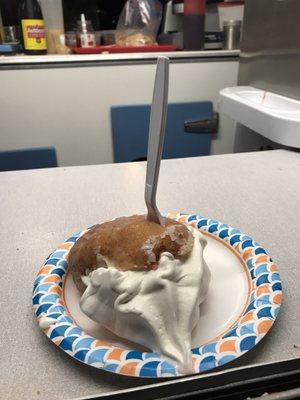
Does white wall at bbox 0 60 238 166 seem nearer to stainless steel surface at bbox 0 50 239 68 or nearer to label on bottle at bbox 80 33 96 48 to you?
stainless steel surface at bbox 0 50 239 68

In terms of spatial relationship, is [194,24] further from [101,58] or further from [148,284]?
[148,284]

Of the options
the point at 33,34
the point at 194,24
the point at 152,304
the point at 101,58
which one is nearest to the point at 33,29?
the point at 33,34

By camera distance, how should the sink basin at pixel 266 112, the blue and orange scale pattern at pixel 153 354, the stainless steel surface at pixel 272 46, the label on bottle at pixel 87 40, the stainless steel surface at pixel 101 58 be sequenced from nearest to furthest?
the blue and orange scale pattern at pixel 153 354, the sink basin at pixel 266 112, the stainless steel surface at pixel 272 46, the stainless steel surface at pixel 101 58, the label on bottle at pixel 87 40

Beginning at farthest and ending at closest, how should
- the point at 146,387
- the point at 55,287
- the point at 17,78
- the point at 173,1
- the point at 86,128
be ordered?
the point at 173,1
the point at 86,128
the point at 17,78
the point at 55,287
the point at 146,387

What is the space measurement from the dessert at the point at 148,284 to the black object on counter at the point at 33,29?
3.65 feet

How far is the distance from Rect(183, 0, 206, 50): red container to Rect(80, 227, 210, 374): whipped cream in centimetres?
122

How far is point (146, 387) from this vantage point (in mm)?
260

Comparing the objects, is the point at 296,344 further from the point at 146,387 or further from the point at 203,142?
the point at 203,142

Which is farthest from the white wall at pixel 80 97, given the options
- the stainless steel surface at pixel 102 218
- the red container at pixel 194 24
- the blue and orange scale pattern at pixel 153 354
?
the blue and orange scale pattern at pixel 153 354

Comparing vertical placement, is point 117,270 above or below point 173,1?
below

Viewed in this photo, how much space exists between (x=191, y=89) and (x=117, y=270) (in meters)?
1.11

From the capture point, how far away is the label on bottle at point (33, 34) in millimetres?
1229

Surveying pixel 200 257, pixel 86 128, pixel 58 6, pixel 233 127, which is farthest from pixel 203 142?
pixel 200 257

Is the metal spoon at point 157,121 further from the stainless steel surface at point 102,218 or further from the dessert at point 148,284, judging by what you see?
the stainless steel surface at point 102,218
